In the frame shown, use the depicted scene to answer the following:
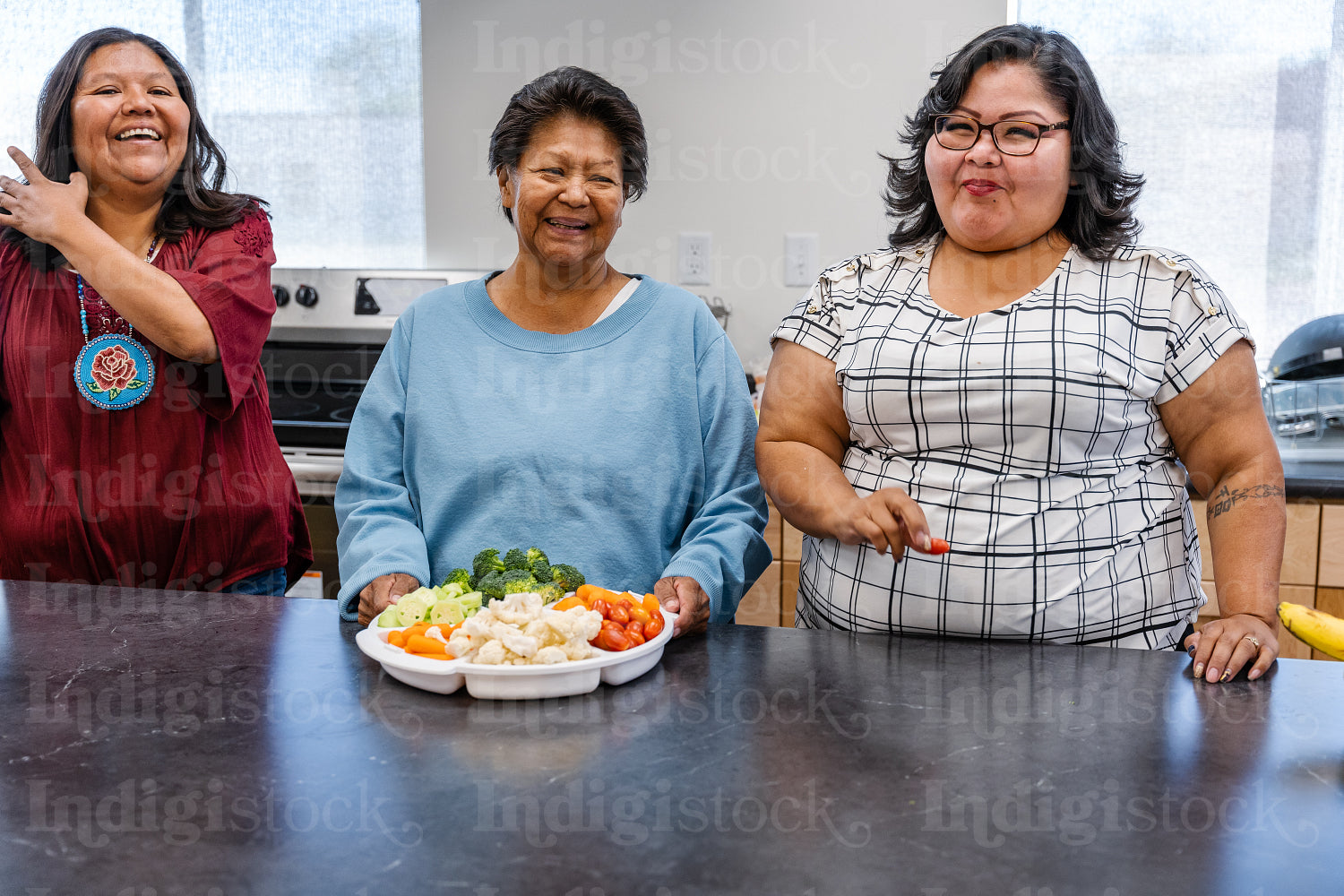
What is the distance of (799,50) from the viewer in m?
2.70

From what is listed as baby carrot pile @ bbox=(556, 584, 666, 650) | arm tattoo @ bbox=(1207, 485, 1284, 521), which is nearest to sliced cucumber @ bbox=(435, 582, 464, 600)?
baby carrot pile @ bbox=(556, 584, 666, 650)

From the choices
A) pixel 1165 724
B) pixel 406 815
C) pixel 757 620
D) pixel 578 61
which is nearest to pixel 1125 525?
pixel 1165 724

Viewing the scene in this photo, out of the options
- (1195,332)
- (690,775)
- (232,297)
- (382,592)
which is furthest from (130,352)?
(1195,332)

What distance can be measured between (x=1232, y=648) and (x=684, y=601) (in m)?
0.55

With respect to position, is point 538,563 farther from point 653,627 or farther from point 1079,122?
point 1079,122

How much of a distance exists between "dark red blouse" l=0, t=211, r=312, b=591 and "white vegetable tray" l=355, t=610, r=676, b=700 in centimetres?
56

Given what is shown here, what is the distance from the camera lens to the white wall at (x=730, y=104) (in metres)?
2.67

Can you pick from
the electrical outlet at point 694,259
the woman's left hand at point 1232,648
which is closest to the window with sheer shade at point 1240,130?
the electrical outlet at point 694,259

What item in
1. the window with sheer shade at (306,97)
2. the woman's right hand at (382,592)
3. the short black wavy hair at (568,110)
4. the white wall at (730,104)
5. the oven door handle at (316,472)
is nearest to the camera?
the woman's right hand at (382,592)

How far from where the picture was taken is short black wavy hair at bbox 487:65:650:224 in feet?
4.36

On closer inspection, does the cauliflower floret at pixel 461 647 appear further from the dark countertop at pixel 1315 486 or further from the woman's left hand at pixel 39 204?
the dark countertop at pixel 1315 486

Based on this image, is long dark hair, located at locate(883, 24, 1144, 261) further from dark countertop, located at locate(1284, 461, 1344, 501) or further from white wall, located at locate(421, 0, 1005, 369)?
white wall, located at locate(421, 0, 1005, 369)

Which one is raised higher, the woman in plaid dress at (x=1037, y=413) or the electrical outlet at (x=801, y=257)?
the electrical outlet at (x=801, y=257)

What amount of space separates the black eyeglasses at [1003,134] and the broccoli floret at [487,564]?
721mm
